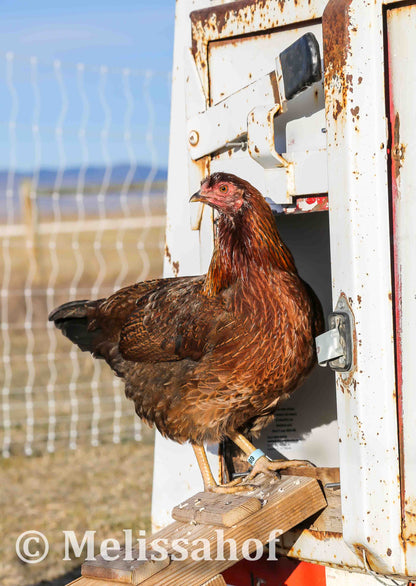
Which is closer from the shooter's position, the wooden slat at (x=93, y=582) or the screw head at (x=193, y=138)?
the wooden slat at (x=93, y=582)

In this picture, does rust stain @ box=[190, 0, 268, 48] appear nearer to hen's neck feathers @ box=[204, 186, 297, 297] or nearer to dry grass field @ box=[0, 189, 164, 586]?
hen's neck feathers @ box=[204, 186, 297, 297]

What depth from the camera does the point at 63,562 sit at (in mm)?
3998

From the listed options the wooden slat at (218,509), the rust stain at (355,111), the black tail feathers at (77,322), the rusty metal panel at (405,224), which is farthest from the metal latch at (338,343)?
the black tail feathers at (77,322)

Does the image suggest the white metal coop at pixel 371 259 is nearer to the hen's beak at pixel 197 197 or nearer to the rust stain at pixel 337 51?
the rust stain at pixel 337 51

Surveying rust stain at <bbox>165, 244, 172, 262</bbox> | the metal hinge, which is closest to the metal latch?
the metal hinge

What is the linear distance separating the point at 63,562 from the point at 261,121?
250 cm

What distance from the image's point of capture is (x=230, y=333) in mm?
2838

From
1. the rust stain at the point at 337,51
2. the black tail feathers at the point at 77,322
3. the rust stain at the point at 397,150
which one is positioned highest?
the rust stain at the point at 337,51

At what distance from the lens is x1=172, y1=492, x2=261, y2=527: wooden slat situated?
2.32 metres

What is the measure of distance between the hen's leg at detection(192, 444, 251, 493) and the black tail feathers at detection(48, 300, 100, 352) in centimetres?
89

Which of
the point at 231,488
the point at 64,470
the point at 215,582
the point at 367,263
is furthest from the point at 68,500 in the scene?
the point at 367,263

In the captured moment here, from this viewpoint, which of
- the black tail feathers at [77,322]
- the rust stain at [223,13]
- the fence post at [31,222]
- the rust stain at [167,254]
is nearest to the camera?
the rust stain at [223,13]

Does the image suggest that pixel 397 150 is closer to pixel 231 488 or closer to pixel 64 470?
pixel 231 488

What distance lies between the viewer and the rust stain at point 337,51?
6.27 ft
